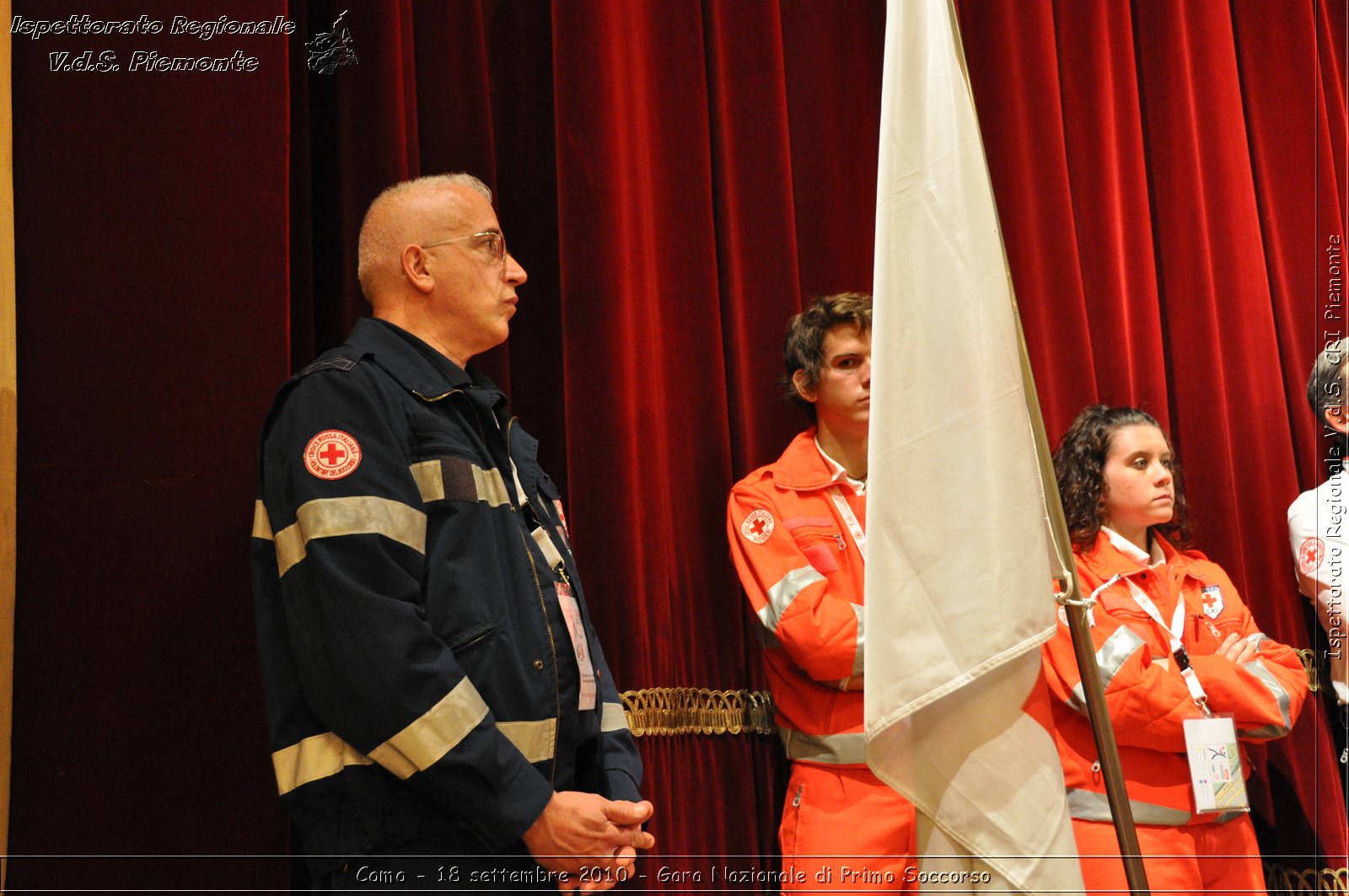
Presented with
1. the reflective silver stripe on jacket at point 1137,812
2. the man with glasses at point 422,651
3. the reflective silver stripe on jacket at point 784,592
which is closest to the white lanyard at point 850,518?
the reflective silver stripe on jacket at point 784,592

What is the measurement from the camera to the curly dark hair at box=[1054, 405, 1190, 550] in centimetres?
275

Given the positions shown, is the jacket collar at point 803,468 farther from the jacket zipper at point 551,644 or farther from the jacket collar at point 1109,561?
the jacket zipper at point 551,644

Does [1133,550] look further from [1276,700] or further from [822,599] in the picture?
[822,599]

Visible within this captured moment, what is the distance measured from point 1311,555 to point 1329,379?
0.46m

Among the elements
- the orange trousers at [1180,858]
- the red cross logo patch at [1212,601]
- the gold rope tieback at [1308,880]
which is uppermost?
the red cross logo patch at [1212,601]

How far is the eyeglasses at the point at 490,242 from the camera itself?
2.09m

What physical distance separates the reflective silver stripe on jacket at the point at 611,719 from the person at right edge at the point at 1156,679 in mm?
849

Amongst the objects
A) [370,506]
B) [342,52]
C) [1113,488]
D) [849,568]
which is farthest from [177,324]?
[1113,488]

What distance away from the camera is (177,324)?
203 cm

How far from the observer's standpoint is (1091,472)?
279cm

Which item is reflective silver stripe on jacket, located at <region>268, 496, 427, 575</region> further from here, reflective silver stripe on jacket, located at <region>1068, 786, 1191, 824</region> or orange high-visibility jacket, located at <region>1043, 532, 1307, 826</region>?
reflective silver stripe on jacket, located at <region>1068, 786, 1191, 824</region>

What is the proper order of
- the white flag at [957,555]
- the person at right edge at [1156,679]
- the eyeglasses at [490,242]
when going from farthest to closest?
the person at right edge at [1156,679] < the eyeglasses at [490,242] < the white flag at [957,555]

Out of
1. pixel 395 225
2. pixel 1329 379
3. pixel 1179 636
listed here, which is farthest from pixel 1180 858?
pixel 395 225

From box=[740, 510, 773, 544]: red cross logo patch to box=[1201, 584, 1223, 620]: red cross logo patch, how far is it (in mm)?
1024
